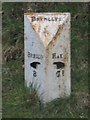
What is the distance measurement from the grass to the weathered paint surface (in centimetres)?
16

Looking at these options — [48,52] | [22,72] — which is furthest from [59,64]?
[22,72]

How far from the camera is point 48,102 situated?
5.94m

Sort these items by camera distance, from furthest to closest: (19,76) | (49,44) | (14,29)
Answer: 1. (14,29)
2. (19,76)
3. (49,44)

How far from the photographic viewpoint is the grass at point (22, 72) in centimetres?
595

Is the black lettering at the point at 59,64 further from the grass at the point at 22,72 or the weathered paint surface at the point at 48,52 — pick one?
the grass at the point at 22,72

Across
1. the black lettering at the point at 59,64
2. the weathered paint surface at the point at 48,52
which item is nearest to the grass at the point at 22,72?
the weathered paint surface at the point at 48,52

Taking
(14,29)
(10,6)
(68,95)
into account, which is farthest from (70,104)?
(10,6)

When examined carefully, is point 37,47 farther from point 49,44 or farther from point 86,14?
point 86,14

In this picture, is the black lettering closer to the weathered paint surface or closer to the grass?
the weathered paint surface

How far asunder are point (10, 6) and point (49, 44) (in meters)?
2.27

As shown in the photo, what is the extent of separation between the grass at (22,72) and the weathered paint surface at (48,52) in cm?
16

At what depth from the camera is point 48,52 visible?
226 inches

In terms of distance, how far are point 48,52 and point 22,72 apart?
3.82ft

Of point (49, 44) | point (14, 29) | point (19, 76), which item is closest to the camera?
point (49, 44)
